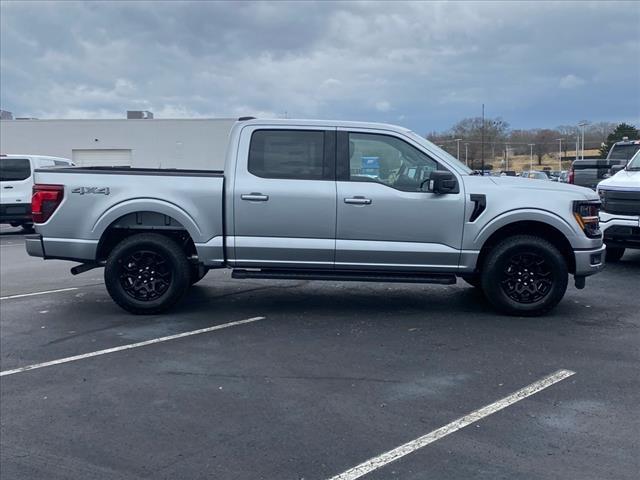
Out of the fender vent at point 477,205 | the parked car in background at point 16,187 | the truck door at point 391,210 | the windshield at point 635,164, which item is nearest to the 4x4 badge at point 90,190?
the truck door at point 391,210

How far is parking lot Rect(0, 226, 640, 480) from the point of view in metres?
3.75

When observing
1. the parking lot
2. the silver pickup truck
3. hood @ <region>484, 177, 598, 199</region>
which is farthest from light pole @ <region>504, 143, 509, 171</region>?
the silver pickup truck

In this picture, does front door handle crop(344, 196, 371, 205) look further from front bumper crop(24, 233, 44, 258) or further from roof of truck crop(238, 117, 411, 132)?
front bumper crop(24, 233, 44, 258)

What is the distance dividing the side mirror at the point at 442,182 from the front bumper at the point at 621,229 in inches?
168

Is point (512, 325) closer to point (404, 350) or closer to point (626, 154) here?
point (404, 350)

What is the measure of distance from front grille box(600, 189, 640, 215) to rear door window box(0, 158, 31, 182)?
14691 millimetres

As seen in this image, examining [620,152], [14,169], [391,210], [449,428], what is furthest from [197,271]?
[620,152]

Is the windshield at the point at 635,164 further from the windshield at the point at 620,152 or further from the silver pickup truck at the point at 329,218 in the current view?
the windshield at the point at 620,152

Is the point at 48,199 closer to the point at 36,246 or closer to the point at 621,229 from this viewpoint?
the point at 36,246

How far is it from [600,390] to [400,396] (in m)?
1.51

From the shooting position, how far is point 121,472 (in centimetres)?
364

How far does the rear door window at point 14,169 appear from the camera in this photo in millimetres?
17469

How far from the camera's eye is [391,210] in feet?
22.4

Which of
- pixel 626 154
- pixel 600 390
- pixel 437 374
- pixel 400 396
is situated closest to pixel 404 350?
pixel 437 374
